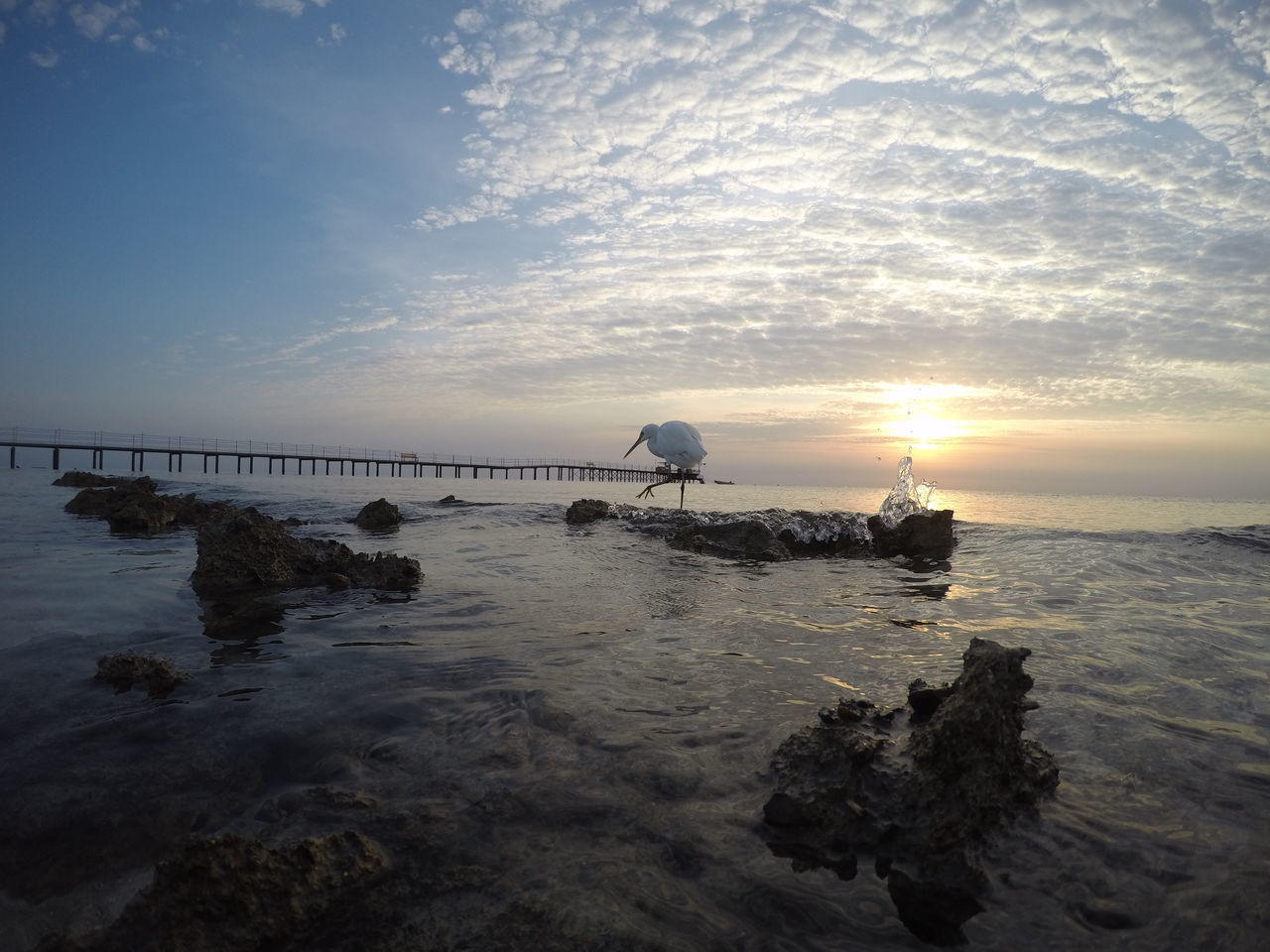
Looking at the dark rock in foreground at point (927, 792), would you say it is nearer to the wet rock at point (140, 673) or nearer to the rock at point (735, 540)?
the wet rock at point (140, 673)

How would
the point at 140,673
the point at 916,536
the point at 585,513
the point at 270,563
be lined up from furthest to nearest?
the point at 585,513 → the point at 916,536 → the point at 270,563 → the point at 140,673

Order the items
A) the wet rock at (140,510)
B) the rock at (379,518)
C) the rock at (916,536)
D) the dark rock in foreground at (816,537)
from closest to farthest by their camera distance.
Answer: the dark rock in foreground at (816,537) → the rock at (916,536) → the wet rock at (140,510) → the rock at (379,518)

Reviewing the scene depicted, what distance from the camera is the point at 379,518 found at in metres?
16.1

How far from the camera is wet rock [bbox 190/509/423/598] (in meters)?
7.70

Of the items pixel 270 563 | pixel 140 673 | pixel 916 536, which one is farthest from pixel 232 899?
pixel 916 536

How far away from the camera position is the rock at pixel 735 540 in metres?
12.0

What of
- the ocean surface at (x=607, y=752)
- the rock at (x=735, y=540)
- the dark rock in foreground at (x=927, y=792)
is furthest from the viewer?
the rock at (x=735, y=540)

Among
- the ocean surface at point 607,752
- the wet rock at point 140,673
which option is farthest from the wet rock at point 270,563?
the wet rock at point 140,673

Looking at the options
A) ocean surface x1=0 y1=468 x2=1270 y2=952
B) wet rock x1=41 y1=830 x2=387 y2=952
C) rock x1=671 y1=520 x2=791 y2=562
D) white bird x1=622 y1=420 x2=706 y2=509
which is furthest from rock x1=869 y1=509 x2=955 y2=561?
wet rock x1=41 y1=830 x2=387 y2=952

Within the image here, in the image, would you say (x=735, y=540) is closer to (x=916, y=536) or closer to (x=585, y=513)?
(x=916, y=536)

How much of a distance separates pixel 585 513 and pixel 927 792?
47.9 ft

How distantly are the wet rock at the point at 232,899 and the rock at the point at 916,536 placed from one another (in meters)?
12.0

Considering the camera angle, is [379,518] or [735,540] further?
[379,518]

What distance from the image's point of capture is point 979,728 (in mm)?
2744
